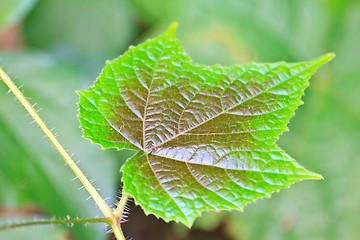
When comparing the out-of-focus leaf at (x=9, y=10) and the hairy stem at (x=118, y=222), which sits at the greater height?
the out-of-focus leaf at (x=9, y=10)

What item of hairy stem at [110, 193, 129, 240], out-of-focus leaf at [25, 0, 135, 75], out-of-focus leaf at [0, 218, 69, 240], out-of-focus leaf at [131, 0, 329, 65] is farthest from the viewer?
out-of-focus leaf at [25, 0, 135, 75]

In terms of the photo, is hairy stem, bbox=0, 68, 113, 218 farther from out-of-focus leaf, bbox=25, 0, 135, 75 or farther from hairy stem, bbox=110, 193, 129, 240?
out-of-focus leaf, bbox=25, 0, 135, 75

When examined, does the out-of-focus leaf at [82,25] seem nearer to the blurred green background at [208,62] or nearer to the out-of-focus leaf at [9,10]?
the blurred green background at [208,62]

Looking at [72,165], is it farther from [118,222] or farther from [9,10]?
[9,10]

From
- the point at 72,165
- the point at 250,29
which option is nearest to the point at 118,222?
the point at 72,165

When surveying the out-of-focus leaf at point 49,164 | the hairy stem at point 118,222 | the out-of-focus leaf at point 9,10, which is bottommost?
the hairy stem at point 118,222

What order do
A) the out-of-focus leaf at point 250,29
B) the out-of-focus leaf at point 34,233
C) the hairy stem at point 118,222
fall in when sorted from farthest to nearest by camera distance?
1. the out-of-focus leaf at point 250,29
2. the out-of-focus leaf at point 34,233
3. the hairy stem at point 118,222

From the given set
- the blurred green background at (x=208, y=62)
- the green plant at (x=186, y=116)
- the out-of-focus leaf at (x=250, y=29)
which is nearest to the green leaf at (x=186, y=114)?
the green plant at (x=186, y=116)

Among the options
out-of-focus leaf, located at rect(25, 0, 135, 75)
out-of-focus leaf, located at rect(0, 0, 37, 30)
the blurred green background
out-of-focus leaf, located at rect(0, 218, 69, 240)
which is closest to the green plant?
the blurred green background
